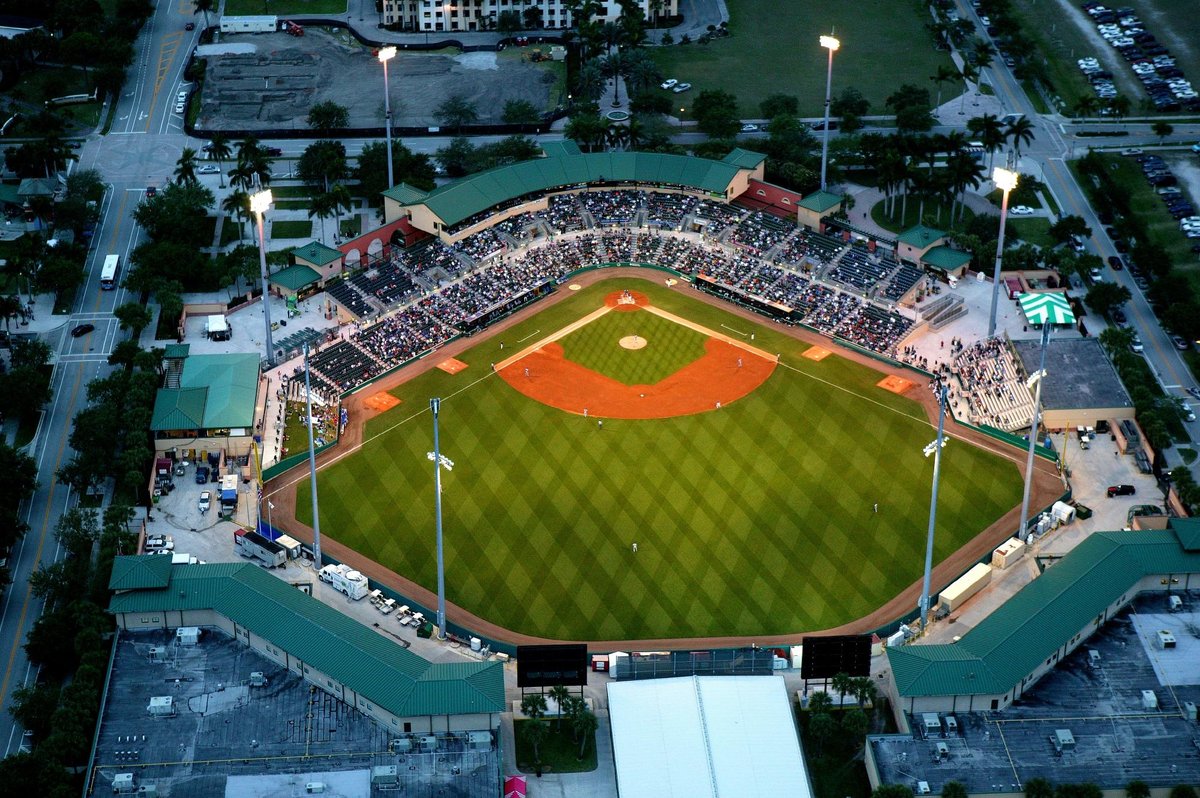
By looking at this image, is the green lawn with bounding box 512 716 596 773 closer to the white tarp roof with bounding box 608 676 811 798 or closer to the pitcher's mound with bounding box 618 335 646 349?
the white tarp roof with bounding box 608 676 811 798

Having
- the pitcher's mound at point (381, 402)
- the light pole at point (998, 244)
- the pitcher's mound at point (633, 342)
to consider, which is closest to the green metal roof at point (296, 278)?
the pitcher's mound at point (381, 402)

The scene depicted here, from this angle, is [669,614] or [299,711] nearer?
[299,711]

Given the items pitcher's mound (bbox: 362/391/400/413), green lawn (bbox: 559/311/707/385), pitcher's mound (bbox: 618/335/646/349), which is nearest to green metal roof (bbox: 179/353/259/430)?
pitcher's mound (bbox: 362/391/400/413)

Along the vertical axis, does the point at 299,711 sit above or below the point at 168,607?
below

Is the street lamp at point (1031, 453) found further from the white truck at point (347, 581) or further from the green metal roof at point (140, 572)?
the green metal roof at point (140, 572)

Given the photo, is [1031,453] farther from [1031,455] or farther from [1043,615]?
[1043,615]

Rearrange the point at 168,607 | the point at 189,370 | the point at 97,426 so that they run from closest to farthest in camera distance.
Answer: the point at 168,607, the point at 97,426, the point at 189,370

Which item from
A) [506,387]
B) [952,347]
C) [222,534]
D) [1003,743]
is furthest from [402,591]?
[952,347]

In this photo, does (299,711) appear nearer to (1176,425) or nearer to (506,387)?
(506,387)
